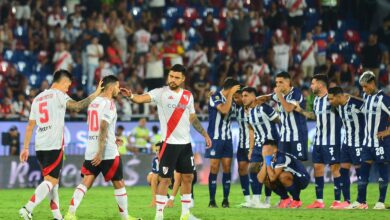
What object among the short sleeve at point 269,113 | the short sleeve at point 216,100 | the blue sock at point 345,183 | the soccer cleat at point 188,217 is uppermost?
Answer: the short sleeve at point 216,100

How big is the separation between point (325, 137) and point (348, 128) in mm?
445

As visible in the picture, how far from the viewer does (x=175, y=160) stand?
16.2 meters

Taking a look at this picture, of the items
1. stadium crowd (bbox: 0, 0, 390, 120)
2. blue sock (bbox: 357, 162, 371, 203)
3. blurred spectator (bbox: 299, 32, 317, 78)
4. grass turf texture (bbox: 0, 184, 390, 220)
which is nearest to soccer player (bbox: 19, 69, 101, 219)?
grass turf texture (bbox: 0, 184, 390, 220)

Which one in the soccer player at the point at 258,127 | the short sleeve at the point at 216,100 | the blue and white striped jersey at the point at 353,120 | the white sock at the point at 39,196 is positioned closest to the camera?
the white sock at the point at 39,196

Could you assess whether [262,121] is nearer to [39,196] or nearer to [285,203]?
[285,203]

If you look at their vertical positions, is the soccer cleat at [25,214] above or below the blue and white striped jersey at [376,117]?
below

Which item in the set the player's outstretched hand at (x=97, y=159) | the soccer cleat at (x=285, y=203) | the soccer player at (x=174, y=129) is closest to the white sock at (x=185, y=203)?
the soccer player at (x=174, y=129)

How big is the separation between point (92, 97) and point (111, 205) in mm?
4963

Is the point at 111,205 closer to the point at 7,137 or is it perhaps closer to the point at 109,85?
the point at 109,85

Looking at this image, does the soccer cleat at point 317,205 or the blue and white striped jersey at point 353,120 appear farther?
the blue and white striped jersey at point 353,120

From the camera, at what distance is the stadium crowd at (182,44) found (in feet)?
103

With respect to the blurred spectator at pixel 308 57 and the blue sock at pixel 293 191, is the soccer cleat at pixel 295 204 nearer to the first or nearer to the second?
the blue sock at pixel 293 191

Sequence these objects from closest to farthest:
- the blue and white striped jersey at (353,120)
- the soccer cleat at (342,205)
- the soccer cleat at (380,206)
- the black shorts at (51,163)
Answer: the black shorts at (51,163)
the soccer cleat at (380,206)
the soccer cleat at (342,205)
the blue and white striped jersey at (353,120)

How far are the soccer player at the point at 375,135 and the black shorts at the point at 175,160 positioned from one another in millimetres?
4066
